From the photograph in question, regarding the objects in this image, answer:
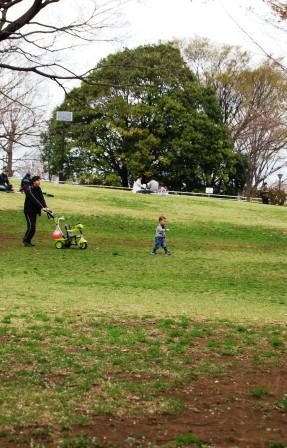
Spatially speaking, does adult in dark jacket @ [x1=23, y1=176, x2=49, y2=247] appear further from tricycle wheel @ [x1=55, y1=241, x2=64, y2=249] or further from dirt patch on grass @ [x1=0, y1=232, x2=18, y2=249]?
dirt patch on grass @ [x1=0, y1=232, x2=18, y2=249]

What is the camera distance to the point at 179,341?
27.4ft

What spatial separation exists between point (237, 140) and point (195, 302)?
125 ft

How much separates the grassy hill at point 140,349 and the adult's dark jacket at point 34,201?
1.24m

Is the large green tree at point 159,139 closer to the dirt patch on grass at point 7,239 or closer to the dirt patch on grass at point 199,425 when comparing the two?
the dirt patch on grass at point 7,239

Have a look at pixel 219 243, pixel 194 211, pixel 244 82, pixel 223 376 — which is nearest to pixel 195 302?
pixel 223 376

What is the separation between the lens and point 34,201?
17.8m

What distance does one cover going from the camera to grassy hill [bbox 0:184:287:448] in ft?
17.6

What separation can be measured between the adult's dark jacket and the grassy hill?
49.0 inches

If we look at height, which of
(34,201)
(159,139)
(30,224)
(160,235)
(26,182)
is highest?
(159,139)

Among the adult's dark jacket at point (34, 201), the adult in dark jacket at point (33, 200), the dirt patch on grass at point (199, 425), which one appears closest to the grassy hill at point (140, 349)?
the dirt patch on grass at point (199, 425)

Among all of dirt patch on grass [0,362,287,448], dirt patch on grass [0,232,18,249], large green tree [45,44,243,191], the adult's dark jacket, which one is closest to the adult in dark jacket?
the adult's dark jacket

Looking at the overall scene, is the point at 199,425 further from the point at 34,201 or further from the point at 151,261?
the point at 34,201

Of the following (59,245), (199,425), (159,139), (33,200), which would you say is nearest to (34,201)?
(33,200)

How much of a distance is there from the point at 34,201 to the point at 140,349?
10.6 m
